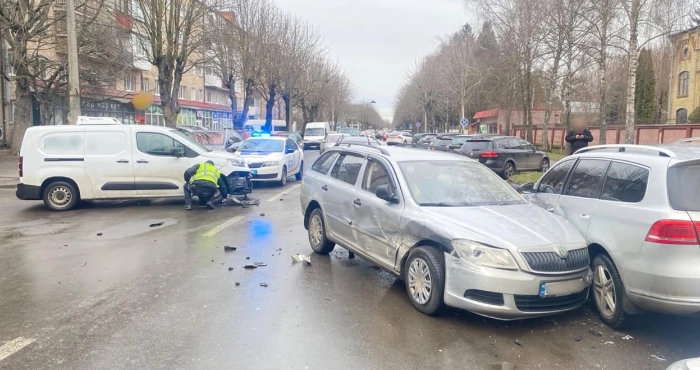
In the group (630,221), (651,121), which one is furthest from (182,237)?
(651,121)

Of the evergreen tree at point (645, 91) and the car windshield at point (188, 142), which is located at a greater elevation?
the evergreen tree at point (645, 91)

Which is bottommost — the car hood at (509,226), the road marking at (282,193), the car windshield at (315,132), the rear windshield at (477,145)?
the road marking at (282,193)

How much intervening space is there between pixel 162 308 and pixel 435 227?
2.82m

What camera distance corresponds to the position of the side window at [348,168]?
6773 mm

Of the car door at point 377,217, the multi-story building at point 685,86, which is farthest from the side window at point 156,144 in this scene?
the multi-story building at point 685,86

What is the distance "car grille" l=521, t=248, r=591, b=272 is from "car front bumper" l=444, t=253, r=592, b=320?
64 mm

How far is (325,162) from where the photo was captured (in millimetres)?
7863

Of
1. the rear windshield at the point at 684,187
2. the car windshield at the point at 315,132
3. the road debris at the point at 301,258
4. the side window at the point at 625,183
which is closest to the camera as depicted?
the rear windshield at the point at 684,187

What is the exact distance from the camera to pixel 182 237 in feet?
28.3

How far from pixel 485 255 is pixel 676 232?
1.50 m

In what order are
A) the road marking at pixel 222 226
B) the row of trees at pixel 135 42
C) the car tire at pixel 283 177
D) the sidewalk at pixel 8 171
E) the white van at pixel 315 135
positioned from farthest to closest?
the white van at pixel 315 135 → the row of trees at pixel 135 42 → the car tire at pixel 283 177 → the sidewalk at pixel 8 171 → the road marking at pixel 222 226

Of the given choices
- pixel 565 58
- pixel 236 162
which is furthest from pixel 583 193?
pixel 565 58

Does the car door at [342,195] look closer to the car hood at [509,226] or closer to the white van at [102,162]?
the car hood at [509,226]

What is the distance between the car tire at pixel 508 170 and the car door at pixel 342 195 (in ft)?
44.8
